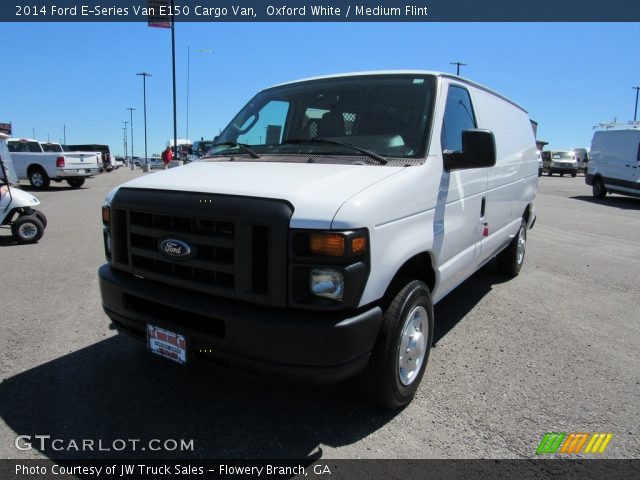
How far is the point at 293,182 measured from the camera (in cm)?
267

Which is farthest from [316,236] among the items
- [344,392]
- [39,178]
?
[39,178]

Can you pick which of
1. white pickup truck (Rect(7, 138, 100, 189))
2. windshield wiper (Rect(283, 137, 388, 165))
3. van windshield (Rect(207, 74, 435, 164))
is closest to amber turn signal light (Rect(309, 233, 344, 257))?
windshield wiper (Rect(283, 137, 388, 165))

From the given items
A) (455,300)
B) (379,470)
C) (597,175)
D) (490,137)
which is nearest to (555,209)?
(597,175)

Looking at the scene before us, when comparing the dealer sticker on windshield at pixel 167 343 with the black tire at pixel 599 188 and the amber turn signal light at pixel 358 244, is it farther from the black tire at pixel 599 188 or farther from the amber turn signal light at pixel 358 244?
the black tire at pixel 599 188

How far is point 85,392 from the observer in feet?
10.5

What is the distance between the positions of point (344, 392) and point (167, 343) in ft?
4.13

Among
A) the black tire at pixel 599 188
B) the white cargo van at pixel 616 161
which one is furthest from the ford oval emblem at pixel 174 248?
the black tire at pixel 599 188

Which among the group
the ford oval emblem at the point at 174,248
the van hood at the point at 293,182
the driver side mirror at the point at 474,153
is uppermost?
the driver side mirror at the point at 474,153

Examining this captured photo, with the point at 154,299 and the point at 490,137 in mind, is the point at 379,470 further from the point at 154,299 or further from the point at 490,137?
the point at 490,137

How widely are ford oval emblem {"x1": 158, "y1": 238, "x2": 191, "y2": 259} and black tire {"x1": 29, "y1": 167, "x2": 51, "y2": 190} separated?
1920 cm

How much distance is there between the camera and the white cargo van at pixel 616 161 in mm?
16328

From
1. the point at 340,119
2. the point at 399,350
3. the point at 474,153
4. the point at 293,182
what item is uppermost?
the point at 340,119

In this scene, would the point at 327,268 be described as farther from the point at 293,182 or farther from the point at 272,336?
the point at 293,182

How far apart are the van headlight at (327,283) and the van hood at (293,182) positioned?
234 mm
